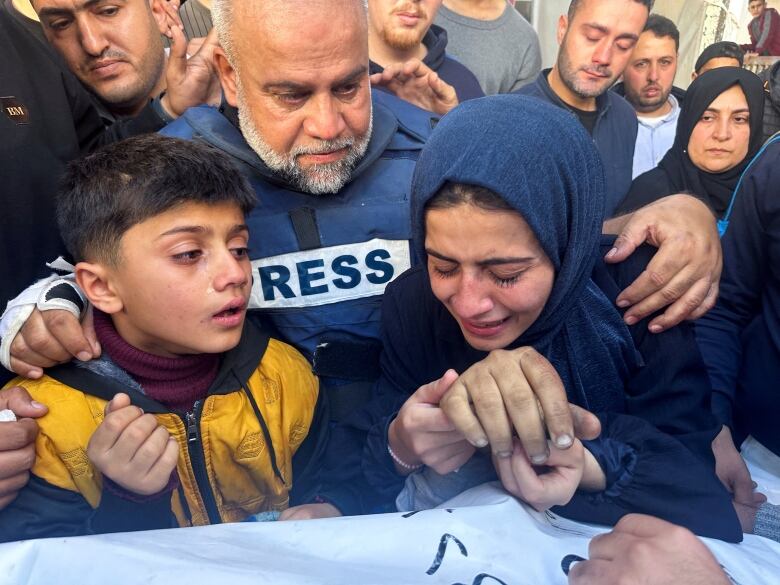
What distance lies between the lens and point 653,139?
17.2 ft

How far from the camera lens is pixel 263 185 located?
2182 millimetres

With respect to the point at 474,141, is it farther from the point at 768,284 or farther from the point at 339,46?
the point at 768,284

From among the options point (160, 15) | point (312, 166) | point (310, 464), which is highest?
point (160, 15)

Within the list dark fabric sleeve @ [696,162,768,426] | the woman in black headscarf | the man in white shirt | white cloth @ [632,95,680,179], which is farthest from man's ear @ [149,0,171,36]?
the man in white shirt

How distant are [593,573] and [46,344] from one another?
4.34 feet

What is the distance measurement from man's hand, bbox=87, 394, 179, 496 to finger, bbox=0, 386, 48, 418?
22 cm

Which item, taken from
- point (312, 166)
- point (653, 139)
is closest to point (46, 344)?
point (312, 166)

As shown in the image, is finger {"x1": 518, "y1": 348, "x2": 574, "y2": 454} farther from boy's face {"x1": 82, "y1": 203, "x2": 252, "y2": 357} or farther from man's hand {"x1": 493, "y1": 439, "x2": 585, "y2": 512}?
boy's face {"x1": 82, "y1": 203, "x2": 252, "y2": 357}

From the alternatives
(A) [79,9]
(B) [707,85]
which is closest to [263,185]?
(A) [79,9]

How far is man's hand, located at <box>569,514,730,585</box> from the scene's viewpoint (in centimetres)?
112

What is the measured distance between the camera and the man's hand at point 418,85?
102 inches

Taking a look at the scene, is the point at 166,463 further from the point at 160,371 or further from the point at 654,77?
the point at 654,77

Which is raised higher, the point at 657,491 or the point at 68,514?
the point at 657,491

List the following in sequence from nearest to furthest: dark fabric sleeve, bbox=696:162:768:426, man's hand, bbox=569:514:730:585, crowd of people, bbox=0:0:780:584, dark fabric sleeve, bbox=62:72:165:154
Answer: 1. man's hand, bbox=569:514:730:585
2. crowd of people, bbox=0:0:780:584
3. dark fabric sleeve, bbox=696:162:768:426
4. dark fabric sleeve, bbox=62:72:165:154
